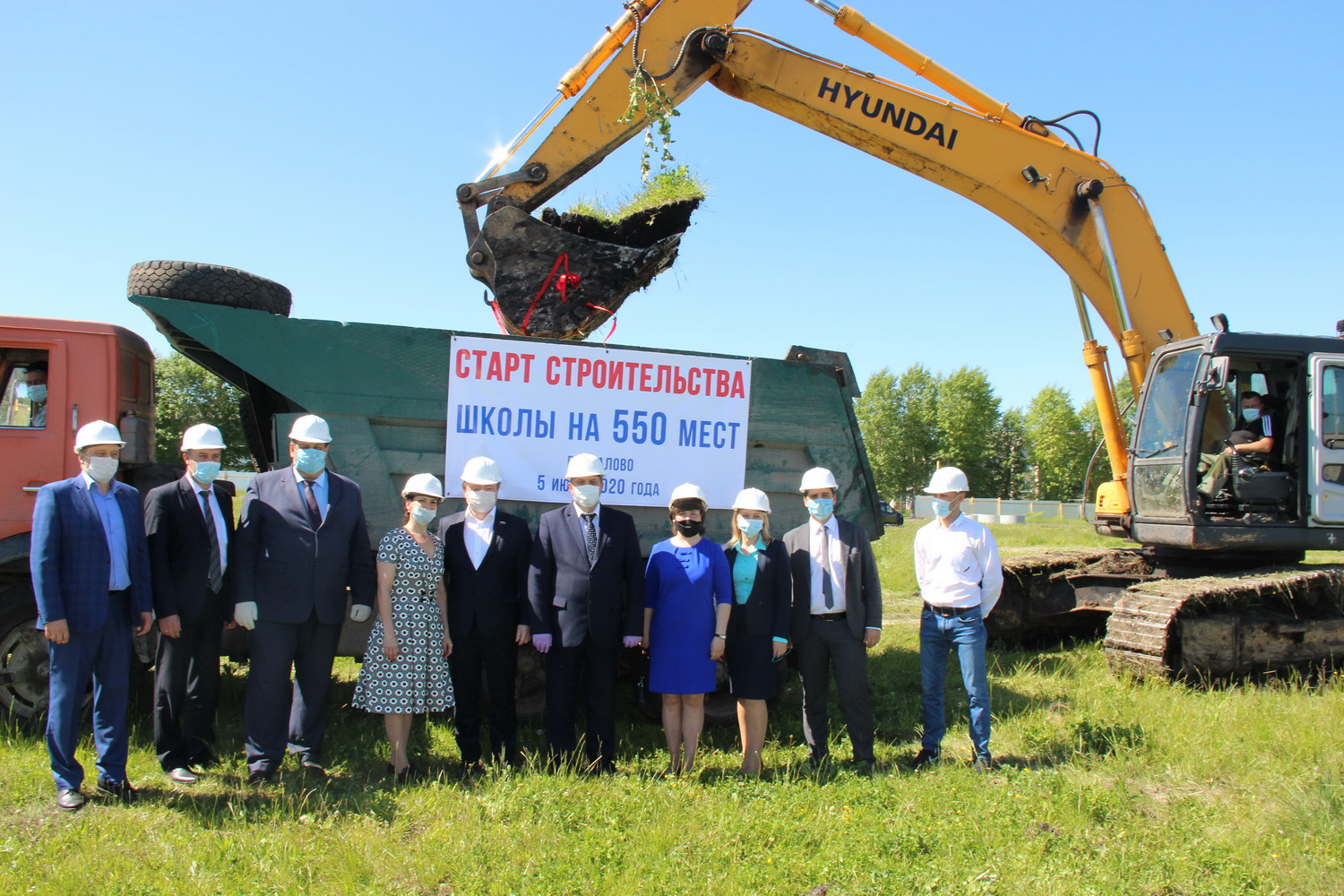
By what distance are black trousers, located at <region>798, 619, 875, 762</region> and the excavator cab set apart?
12.1 feet

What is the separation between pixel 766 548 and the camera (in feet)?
16.7

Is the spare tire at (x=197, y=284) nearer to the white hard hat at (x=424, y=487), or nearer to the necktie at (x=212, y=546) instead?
the necktie at (x=212, y=546)

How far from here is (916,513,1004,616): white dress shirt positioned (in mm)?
5250

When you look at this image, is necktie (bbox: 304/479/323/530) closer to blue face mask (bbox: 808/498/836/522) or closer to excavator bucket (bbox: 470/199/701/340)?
excavator bucket (bbox: 470/199/701/340)

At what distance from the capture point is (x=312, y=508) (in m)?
4.86

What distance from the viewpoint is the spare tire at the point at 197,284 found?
17.9 ft

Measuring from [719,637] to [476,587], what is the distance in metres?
1.44

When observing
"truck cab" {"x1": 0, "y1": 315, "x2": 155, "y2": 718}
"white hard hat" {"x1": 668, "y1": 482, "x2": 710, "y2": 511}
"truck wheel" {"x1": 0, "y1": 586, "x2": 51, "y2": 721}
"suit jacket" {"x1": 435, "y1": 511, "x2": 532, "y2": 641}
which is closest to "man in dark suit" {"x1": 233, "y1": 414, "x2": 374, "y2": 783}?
"suit jacket" {"x1": 435, "y1": 511, "x2": 532, "y2": 641}

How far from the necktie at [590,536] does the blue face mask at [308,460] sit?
1.54m

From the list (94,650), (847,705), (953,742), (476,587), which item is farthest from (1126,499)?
(94,650)

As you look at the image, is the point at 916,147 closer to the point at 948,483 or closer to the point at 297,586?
the point at 948,483

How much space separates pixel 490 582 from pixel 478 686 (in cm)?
66

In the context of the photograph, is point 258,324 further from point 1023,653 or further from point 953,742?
point 1023,653

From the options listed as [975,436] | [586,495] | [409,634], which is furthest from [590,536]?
[975,436]
